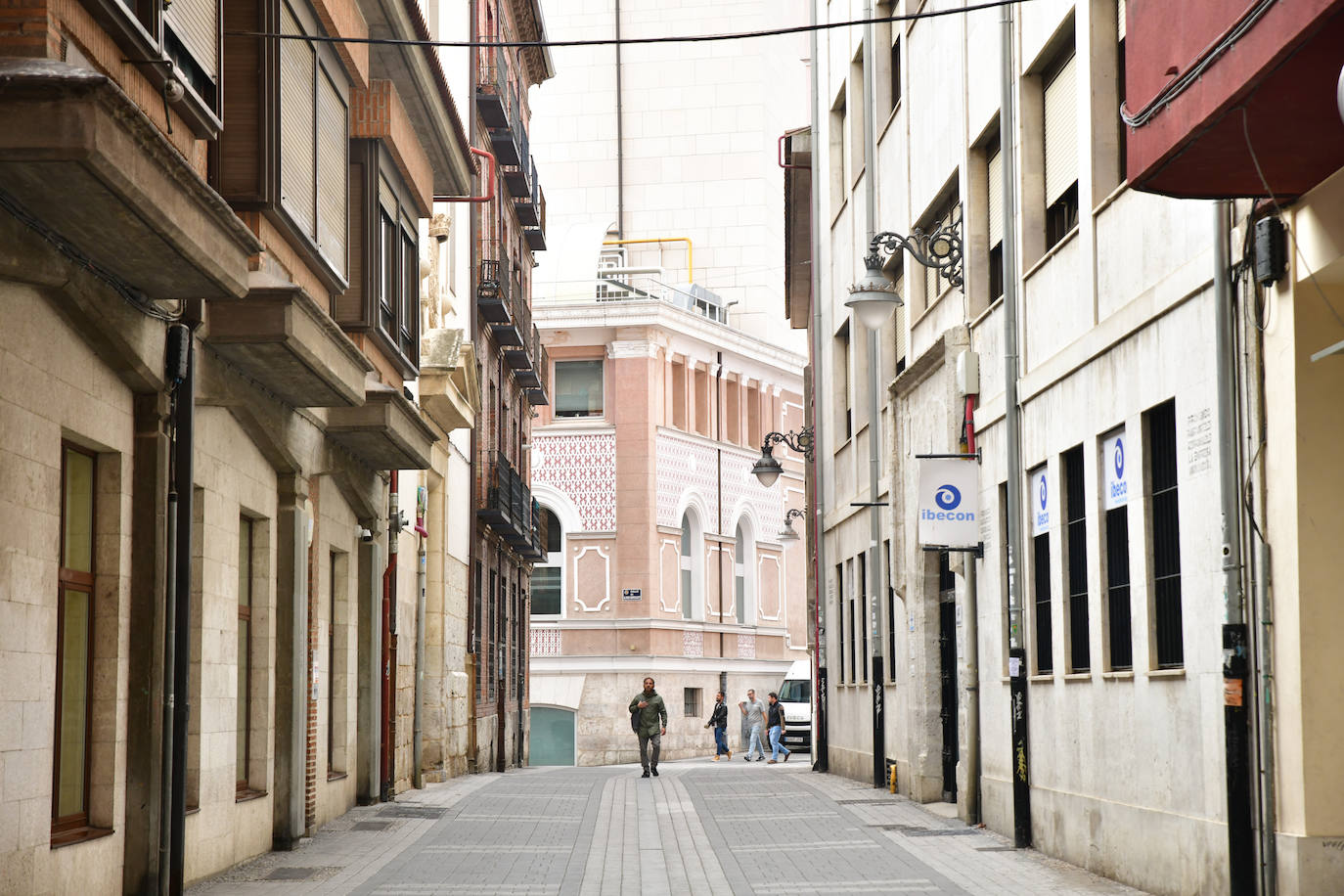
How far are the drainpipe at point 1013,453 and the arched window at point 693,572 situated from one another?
130ft

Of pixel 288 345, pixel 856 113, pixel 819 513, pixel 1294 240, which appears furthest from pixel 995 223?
pixel 819 513

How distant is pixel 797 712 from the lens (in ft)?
161

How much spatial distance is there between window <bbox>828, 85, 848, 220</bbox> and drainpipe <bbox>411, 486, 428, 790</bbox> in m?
9.17

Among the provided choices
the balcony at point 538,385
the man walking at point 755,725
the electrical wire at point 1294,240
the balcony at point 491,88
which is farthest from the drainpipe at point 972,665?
the man walking at point 755,725

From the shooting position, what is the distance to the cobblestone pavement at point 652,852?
13.4 metres

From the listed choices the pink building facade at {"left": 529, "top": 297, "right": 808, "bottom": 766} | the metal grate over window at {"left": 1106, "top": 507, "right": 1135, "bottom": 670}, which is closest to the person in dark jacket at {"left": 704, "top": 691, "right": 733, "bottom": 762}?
the pink building facade at {"left": 529, "top": 297, "right": 808, "bottom": 766}

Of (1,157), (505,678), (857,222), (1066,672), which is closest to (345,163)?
(1066,672)

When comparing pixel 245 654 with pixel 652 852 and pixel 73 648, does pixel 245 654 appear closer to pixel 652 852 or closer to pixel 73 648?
pixel 652 852

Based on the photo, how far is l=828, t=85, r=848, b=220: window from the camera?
3166cm

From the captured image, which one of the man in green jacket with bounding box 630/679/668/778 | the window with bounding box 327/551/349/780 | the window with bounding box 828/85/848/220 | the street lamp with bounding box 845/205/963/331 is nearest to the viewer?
the street lamp with bounding box 845/205/963/331

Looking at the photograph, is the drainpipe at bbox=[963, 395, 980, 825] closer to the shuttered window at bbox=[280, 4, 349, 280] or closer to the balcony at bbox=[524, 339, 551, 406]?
the shuttered window at bbox=[280, 4, 349, 280]

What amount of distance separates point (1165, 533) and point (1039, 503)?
3669mm

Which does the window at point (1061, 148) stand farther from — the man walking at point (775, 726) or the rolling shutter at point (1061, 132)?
the man walking at point (775, 726)

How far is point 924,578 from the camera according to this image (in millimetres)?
22516
